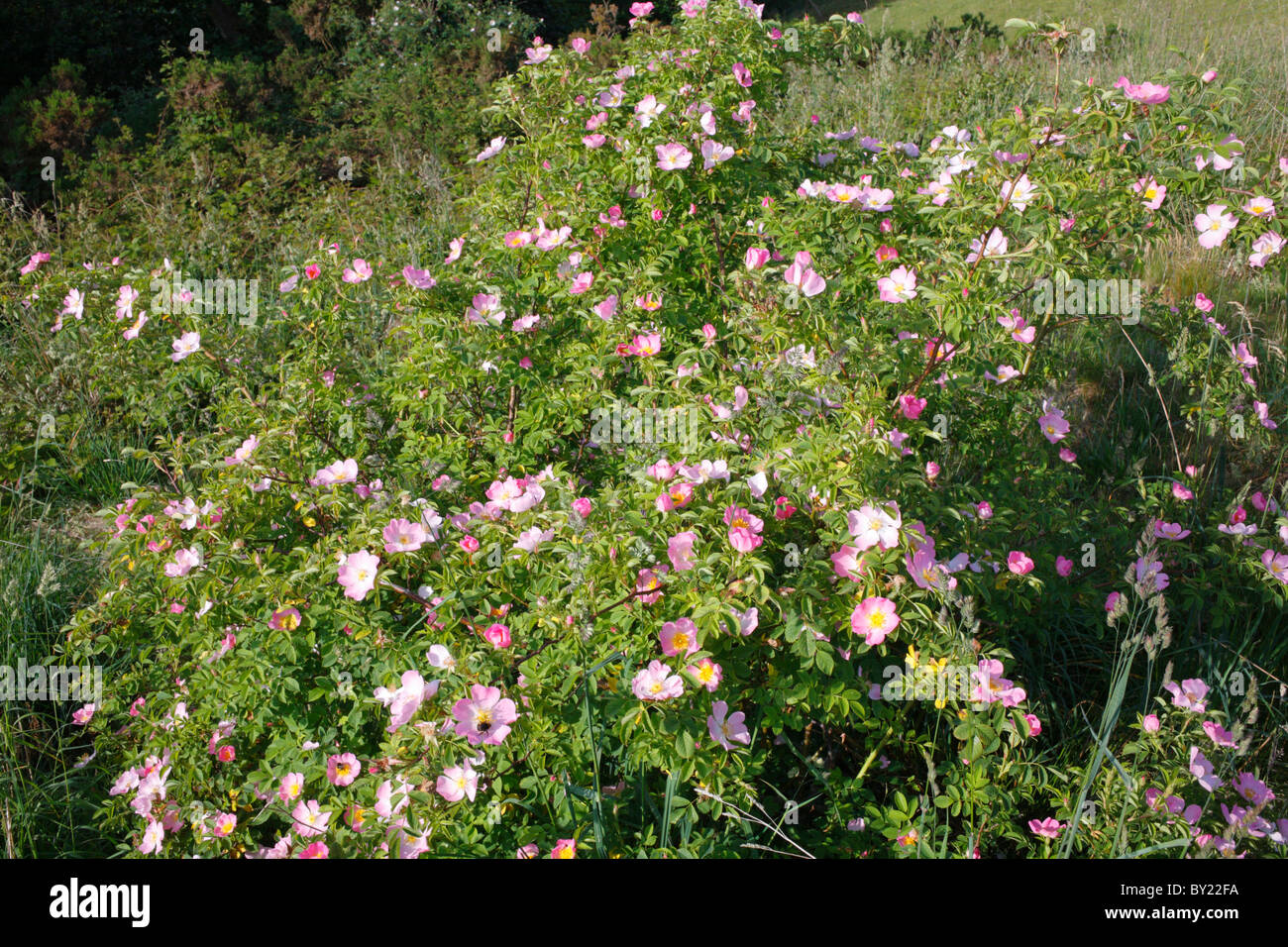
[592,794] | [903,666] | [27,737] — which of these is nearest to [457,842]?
[592,794]

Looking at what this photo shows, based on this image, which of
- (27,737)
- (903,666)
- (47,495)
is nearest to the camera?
(903,666)

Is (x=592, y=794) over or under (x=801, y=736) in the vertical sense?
over

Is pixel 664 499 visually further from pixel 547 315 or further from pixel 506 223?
pixel 506 223

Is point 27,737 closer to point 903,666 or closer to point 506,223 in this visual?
point 506,223

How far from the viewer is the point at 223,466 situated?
1.82m

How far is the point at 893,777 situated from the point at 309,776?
3.78 feet

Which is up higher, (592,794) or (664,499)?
(664,499)

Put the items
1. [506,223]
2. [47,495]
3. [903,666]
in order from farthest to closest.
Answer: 1. [47,495]
2. [506,223]
3. [903,666]

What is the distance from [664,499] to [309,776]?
0.90 meters

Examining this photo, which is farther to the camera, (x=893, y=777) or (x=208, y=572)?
(x=893, y=777)

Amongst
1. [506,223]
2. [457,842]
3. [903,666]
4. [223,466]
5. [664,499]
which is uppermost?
[506,223]

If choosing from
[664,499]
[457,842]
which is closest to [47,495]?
[457,842]

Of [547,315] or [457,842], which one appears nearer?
[457,842]

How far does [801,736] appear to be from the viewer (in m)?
1.97
